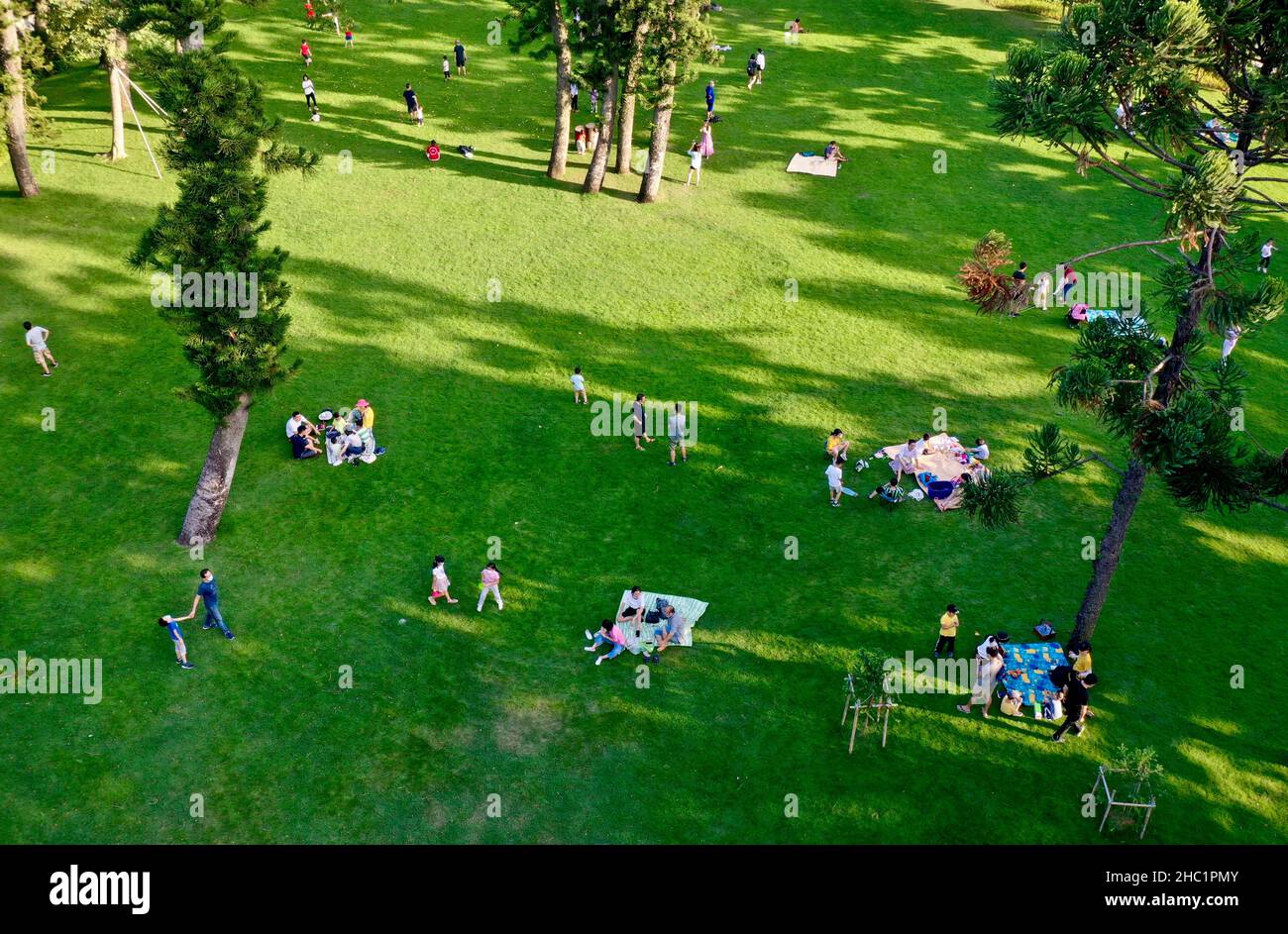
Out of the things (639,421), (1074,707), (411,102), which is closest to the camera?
(1074,707)

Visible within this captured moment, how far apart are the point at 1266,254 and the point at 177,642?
37377 millimetres

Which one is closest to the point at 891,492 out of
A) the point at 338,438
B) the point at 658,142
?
the point at 338,438

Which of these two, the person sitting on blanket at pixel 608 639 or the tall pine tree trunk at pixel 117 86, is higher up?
the tall pine tree trunk at pixel 117 86

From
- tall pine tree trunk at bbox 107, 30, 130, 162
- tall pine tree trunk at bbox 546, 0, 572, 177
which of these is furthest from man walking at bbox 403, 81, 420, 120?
tall pine tree trunk at bbox 107, 30, 130, 162

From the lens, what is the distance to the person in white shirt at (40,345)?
95.6ft

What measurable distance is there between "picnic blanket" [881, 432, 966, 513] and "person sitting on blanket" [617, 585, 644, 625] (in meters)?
8.78

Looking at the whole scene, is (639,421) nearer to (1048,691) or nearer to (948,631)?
(948,631)

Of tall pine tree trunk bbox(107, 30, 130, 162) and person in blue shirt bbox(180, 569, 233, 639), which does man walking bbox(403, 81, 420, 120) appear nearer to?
tall pine tree trunk bbox(107, 30, 130, 162)

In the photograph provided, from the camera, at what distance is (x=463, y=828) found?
18.6 metres

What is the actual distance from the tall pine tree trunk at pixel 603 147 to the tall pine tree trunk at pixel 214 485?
20078mm

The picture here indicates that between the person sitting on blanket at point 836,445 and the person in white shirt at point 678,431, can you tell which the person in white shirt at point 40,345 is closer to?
the person in white shirt at point 678,431

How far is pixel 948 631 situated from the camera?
21.6 m

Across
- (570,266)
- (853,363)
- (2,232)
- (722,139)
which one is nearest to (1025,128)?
(853,363)

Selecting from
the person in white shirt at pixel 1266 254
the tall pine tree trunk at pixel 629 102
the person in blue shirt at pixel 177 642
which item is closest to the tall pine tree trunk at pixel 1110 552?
the person in blue shirt at pixel 177 642
